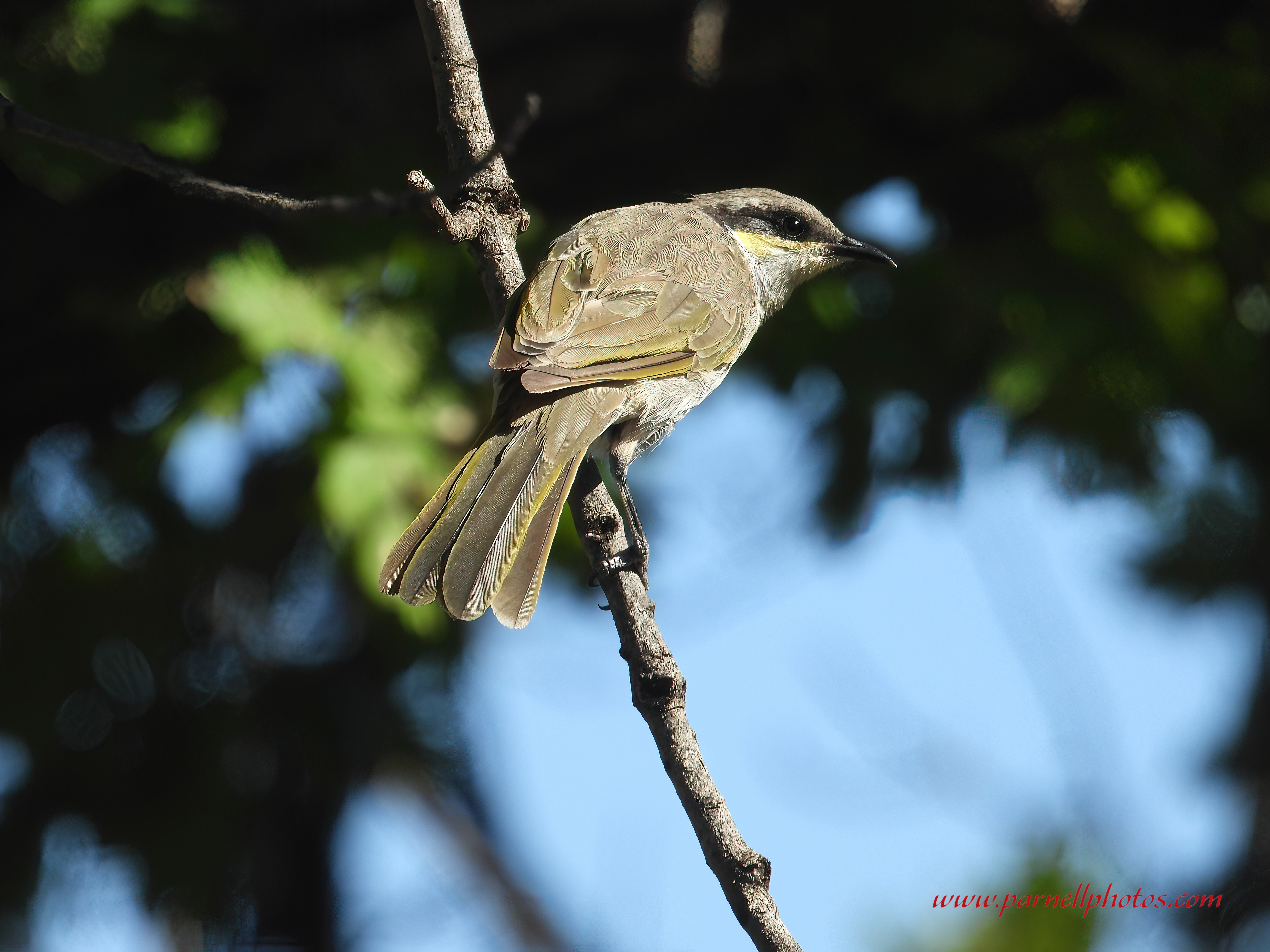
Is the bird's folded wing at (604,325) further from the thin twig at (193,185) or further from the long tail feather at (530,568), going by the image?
the thin twig at (193,185)

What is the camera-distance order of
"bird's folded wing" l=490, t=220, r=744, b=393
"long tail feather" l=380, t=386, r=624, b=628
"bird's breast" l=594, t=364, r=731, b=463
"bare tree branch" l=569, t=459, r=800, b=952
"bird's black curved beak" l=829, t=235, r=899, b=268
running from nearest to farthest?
"bare tree branch" l=569, t=459, r=800, b=952 < "long tail feather" l=380, t=386, r=624, b=628 < "bird's folded wing" l=490, t=220, r=744, b=393 < "bird's breast" l=594, t=364, r=731, b=463 < "bird's black curved beak" l=829, t=235, r=899, b=268

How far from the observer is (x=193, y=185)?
1.89m

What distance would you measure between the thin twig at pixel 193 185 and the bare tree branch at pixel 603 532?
78 mm

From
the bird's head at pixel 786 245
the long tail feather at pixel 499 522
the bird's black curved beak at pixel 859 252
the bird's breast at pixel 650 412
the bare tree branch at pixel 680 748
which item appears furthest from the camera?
the bird's head at pixel 786 245

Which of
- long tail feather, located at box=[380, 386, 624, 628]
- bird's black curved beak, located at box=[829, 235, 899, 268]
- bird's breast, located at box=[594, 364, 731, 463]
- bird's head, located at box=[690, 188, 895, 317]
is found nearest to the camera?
long tail feather, located at box=[380, 386, 624, 628]

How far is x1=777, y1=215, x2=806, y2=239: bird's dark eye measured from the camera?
154 inches

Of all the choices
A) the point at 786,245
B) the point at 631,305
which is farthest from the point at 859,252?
the point at 631,305

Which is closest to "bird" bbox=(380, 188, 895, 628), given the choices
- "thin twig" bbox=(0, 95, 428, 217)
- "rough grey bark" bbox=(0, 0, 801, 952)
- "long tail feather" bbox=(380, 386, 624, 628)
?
"long tail feather" bbox=(380, 386, 624, 628)

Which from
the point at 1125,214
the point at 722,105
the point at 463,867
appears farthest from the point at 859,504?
the point at 463,867

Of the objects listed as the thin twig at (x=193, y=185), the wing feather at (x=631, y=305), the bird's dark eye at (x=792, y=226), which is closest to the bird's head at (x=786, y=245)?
the bird's dark eye at (x=792, y=226)

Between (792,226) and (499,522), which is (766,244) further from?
(499,522)

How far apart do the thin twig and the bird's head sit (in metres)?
2.14

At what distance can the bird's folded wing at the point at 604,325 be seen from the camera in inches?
110

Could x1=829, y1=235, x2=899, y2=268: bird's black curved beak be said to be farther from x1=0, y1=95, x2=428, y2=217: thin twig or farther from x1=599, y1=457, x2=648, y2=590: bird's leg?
x1=0, y1=95, x2=428, y2=217: thin twig
